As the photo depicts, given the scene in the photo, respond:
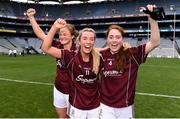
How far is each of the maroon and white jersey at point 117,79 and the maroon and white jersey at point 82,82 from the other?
13 centimetres

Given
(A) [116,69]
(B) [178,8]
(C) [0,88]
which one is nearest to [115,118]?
(A) [116,69]

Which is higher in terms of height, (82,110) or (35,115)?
(82,110)

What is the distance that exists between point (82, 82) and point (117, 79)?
52 centimetres

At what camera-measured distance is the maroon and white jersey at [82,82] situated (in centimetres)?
518

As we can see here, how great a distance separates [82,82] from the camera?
5.22 meters

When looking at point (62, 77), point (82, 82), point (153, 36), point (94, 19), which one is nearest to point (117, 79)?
point (82, 82)

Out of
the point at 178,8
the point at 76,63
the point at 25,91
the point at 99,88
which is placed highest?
the point at 178,8

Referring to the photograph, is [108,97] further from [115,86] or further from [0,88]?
[0,88]

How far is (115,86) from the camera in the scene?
5137 mm

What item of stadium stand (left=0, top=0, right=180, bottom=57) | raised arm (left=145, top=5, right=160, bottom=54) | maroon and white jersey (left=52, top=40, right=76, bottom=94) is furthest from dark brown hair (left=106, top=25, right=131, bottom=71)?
stadium stand (left=0, top=0, right=180, bottom=57)

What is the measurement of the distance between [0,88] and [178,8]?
2773 inches

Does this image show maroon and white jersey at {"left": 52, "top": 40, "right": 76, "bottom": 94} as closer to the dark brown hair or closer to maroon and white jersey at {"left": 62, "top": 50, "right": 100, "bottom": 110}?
maroon and white jersey at {"left": 62, "top": 50, "right": 100, "bottom": 110}

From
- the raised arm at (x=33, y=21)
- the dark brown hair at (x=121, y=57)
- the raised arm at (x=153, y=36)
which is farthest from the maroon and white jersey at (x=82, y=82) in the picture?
the raised arm at (x=153, y=36)

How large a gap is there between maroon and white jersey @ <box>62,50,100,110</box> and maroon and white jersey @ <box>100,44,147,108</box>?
0.42 feet
